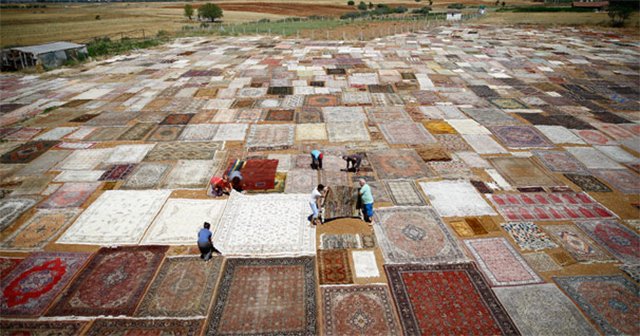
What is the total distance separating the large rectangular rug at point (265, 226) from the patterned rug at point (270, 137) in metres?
4.07

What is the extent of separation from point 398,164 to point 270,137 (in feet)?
19.4

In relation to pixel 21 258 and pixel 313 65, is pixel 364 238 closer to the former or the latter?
pixel 21 258

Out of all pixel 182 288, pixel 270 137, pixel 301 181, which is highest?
pixel 270 137

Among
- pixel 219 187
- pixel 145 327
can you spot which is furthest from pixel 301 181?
pixel 145 327

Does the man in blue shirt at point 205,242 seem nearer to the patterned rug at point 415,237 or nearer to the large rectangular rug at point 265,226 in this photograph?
the large rectangular rug at point 265,226

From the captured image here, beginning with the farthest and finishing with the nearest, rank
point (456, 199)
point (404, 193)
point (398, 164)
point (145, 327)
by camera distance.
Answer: point (398, 164), point (404, 193), point (456, 199), point (145, 327)

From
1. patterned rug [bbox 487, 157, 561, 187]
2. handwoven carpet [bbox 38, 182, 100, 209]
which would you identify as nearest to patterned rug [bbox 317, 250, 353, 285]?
patterned rug [bbox 487, 157, 561, 187]

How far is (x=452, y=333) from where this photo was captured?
6.39m

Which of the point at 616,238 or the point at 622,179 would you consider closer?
the point at 616,238

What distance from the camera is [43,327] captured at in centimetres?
653

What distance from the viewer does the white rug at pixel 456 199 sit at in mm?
9930

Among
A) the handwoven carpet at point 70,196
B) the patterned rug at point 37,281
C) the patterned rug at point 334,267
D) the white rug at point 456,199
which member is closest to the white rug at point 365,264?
the patterned rug at point 334,267

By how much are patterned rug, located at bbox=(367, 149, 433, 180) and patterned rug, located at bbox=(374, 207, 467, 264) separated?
214 cm

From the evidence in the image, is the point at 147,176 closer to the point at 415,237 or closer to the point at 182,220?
the point at 182,220
